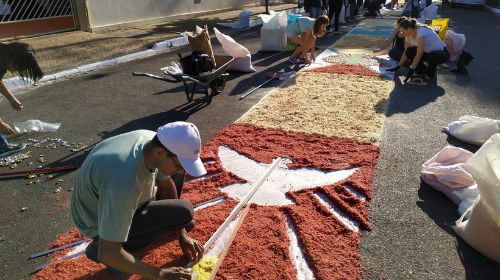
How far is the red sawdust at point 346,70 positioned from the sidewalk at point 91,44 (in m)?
4.52

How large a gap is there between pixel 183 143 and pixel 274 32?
7748 millimetres

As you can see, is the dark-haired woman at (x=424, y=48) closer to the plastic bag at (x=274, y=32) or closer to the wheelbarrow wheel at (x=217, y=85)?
the plastic bag at (x=274, y=32)

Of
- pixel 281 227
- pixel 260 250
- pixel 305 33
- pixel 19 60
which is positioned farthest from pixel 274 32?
pixel 260 250

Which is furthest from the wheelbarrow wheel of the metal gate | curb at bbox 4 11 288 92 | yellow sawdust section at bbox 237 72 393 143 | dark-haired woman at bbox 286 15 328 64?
the metal gate

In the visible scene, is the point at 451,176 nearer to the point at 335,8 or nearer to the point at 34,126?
the point at 34,126

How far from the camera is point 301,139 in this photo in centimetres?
460

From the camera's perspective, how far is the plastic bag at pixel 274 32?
8875mm

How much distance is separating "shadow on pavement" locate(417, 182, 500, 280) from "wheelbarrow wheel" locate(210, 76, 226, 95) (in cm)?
354

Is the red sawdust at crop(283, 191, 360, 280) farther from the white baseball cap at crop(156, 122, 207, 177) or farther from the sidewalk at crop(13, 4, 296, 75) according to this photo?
the sidewalk at crop(13, 4, 296, 75)

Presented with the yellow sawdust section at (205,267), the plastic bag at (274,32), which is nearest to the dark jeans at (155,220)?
the yellow sawdust section at (205,267)

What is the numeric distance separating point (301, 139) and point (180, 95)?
2.53 m

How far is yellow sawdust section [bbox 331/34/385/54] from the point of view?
9.60 metres

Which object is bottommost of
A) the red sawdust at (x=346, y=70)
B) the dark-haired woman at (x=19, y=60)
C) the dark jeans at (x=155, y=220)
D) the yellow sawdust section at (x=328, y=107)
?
the yellow sawdust section at (x=328, y=107)

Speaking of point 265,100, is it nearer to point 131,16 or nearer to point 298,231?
point 298,231
